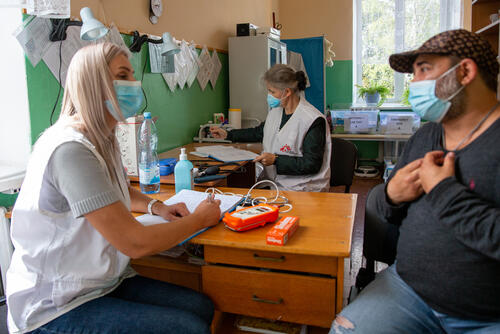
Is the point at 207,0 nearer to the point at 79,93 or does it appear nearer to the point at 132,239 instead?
the point at 79,93

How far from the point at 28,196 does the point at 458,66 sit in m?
1.29

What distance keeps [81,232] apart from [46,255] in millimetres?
117

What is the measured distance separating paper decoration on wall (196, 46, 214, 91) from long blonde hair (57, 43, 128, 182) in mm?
2400

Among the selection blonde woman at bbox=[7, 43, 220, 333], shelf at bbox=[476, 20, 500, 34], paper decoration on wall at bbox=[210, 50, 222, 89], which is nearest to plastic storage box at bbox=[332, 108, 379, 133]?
shelf at bbox=[476, 20, 500, 34]

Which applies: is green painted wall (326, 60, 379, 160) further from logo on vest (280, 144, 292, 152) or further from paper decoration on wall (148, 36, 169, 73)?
logo on vest (280, 144, 292, 152)

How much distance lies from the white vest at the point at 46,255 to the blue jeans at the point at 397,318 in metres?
0.77

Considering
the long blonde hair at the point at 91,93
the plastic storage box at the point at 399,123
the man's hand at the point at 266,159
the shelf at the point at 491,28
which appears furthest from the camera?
the plastic storage box at the point at 399,123

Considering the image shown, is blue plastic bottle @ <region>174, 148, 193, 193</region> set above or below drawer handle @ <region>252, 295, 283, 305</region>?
above

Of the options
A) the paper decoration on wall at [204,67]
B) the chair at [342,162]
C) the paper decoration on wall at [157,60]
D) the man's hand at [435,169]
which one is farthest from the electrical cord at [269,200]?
the paper decoration on wall at [204,67]

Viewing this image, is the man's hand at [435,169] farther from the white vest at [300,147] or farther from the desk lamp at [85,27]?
the desk lamp at [85,27]

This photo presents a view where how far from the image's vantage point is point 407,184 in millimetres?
1296

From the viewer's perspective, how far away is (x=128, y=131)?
2158 mm

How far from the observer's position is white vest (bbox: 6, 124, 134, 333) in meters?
1.23

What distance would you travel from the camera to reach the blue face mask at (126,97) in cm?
135
